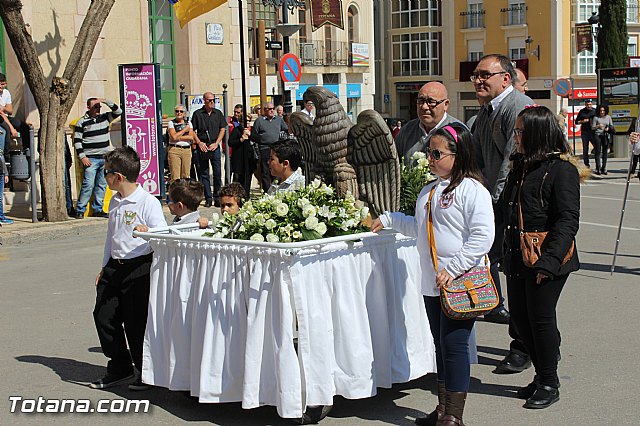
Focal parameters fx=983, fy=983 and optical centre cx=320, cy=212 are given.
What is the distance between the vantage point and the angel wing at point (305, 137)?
24.2 feet

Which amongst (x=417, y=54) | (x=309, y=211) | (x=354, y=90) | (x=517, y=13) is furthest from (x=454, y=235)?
(x=417, y=54)

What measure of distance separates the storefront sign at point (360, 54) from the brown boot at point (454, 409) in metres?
47.9

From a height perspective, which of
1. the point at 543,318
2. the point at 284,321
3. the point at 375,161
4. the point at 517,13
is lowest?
the point at 543,318

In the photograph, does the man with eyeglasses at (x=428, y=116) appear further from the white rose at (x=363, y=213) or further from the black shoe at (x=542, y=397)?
the black shoe at (x=542, y=397)

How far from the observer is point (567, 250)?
19.3ft

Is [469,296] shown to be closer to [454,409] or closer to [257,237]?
[454,409]

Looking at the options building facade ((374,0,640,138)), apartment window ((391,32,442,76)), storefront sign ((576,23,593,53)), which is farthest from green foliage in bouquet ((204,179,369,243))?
apartment window ((391,32,442,76))

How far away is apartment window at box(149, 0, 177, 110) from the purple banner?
6666mm

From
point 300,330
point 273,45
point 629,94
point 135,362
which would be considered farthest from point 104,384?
point 629,94

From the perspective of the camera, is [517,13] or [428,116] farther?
[517,13]

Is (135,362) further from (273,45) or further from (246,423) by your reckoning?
(273,45)

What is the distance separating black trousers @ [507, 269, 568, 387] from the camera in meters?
5.97

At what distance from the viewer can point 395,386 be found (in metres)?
6.62

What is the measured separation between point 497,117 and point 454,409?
8.67 feet
